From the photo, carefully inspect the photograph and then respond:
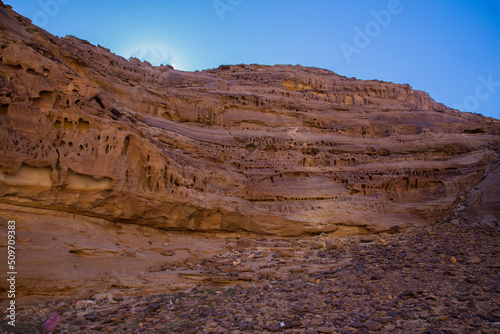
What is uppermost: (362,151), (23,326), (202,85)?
(202,85)

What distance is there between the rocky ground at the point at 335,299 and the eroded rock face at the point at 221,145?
453cm

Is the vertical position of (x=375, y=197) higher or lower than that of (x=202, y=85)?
lower

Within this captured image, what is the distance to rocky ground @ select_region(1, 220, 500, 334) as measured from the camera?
5.21 metres

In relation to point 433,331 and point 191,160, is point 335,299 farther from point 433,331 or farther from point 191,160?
point 191,160

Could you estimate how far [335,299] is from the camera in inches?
259

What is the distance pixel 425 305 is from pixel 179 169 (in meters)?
12.6

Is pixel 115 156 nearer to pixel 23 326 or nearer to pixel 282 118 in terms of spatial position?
pixel 23 326

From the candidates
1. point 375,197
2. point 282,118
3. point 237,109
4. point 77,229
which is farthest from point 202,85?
point 77,229

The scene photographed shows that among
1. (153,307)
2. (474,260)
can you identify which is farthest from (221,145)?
(474,260)

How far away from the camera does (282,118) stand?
2841cm

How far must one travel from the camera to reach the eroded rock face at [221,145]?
11.0 meters

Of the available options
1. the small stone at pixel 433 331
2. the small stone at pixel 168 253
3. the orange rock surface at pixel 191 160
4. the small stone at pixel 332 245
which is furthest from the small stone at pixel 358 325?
the small stone at pixel 168 253

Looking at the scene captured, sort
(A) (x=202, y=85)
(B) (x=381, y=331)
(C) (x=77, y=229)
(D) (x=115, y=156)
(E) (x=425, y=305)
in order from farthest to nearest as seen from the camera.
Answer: (A) (x=202, y=85) < (D) (x=115, y=156) < (C) (x=77, y=229) < (E) (x=425, y=305) < (B) (x=381, y=331)

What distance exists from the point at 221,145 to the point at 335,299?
17.2m
